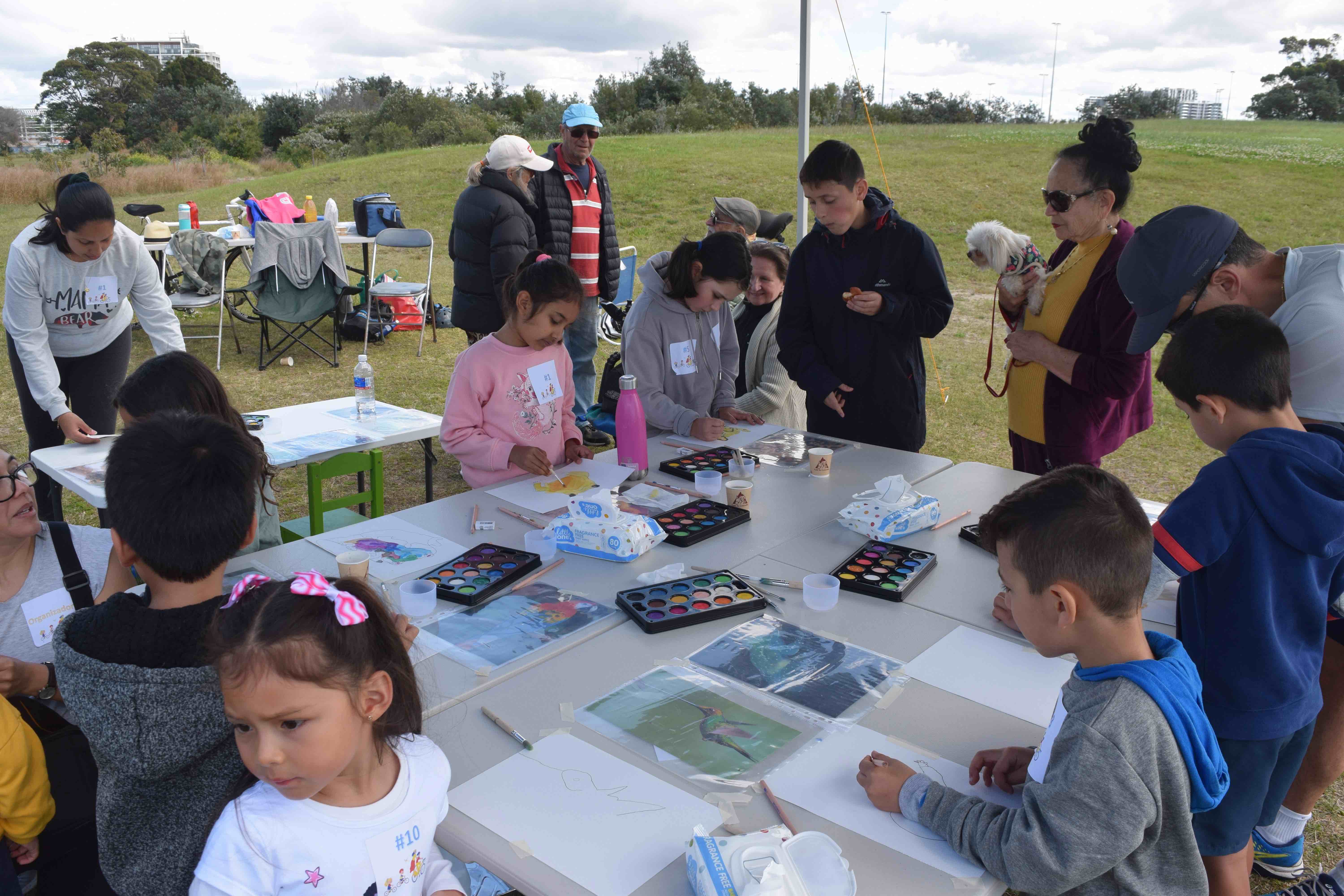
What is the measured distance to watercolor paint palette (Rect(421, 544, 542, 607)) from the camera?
1.85 meters

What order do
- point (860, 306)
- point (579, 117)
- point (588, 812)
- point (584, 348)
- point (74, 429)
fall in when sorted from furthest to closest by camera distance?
point (584, 348) < point (579, 117) < point (74, 429) < point (860, 306) < point (588, 812)

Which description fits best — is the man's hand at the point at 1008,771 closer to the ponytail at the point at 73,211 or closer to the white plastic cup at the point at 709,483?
the white plastic cup at the point at 709,483

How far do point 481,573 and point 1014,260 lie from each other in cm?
196

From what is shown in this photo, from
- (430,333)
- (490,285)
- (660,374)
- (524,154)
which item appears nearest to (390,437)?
(660,374)

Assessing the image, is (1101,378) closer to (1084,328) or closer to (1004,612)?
Result: (1084,328)

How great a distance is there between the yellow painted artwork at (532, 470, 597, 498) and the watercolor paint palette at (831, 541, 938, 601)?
2.62 feet

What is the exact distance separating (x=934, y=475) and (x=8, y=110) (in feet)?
97.1

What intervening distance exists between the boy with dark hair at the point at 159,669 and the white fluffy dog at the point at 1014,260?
2.35m

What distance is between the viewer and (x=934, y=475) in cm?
273

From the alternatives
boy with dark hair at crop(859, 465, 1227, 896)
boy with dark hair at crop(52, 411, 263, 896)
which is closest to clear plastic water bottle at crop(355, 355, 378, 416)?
boy with dark hair at crop(52, 411, 263, 896)

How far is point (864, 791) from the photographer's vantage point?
126 centimetres

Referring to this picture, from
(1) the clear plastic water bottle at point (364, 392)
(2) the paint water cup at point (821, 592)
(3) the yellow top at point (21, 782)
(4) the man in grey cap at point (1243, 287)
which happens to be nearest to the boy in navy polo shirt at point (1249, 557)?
(4) the man in grey cap at point (1243, 287)

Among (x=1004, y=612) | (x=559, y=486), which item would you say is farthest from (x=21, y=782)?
(x=1004, y=612)

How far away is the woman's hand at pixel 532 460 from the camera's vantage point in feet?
8.30
